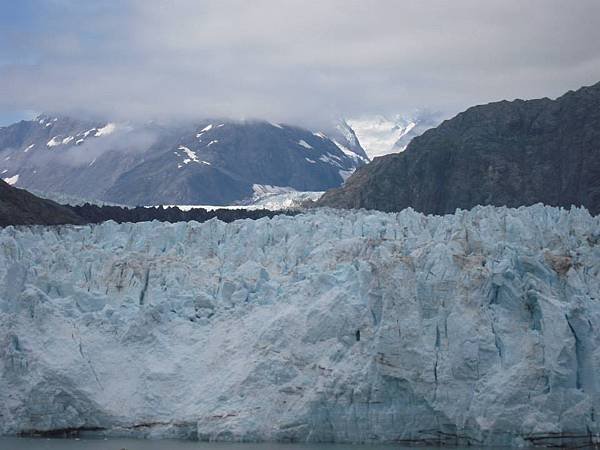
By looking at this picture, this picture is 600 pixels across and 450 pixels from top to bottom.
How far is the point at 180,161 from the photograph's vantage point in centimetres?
14450

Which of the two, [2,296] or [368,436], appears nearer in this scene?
[368,436]

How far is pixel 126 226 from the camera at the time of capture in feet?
130

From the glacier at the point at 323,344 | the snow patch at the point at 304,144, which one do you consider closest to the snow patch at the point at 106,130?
the snow patch at the point at 304,144

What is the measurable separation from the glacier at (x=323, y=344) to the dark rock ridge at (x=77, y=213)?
33.2m

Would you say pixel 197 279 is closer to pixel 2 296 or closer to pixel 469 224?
pixel 2 296

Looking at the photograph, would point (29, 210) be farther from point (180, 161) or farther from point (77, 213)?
point (180, 161)

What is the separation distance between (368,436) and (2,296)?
11669mm

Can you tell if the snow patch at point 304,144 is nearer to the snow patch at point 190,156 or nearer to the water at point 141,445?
the snow patch at point 190,156

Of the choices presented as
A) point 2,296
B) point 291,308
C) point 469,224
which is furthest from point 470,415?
point 2,296

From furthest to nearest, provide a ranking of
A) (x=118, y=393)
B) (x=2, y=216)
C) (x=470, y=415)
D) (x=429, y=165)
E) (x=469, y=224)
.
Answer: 1. (x=429, y=165)
2. (x=2, y=216)
3. (x=469, y=224)
4. (x=118, y=393)
5. (x=470, y=415)

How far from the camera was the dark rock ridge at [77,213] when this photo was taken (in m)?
64.8

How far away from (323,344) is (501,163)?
54962mm

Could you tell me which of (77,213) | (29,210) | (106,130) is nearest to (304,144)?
(106,130)

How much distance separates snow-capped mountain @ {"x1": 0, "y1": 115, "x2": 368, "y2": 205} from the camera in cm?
13938
